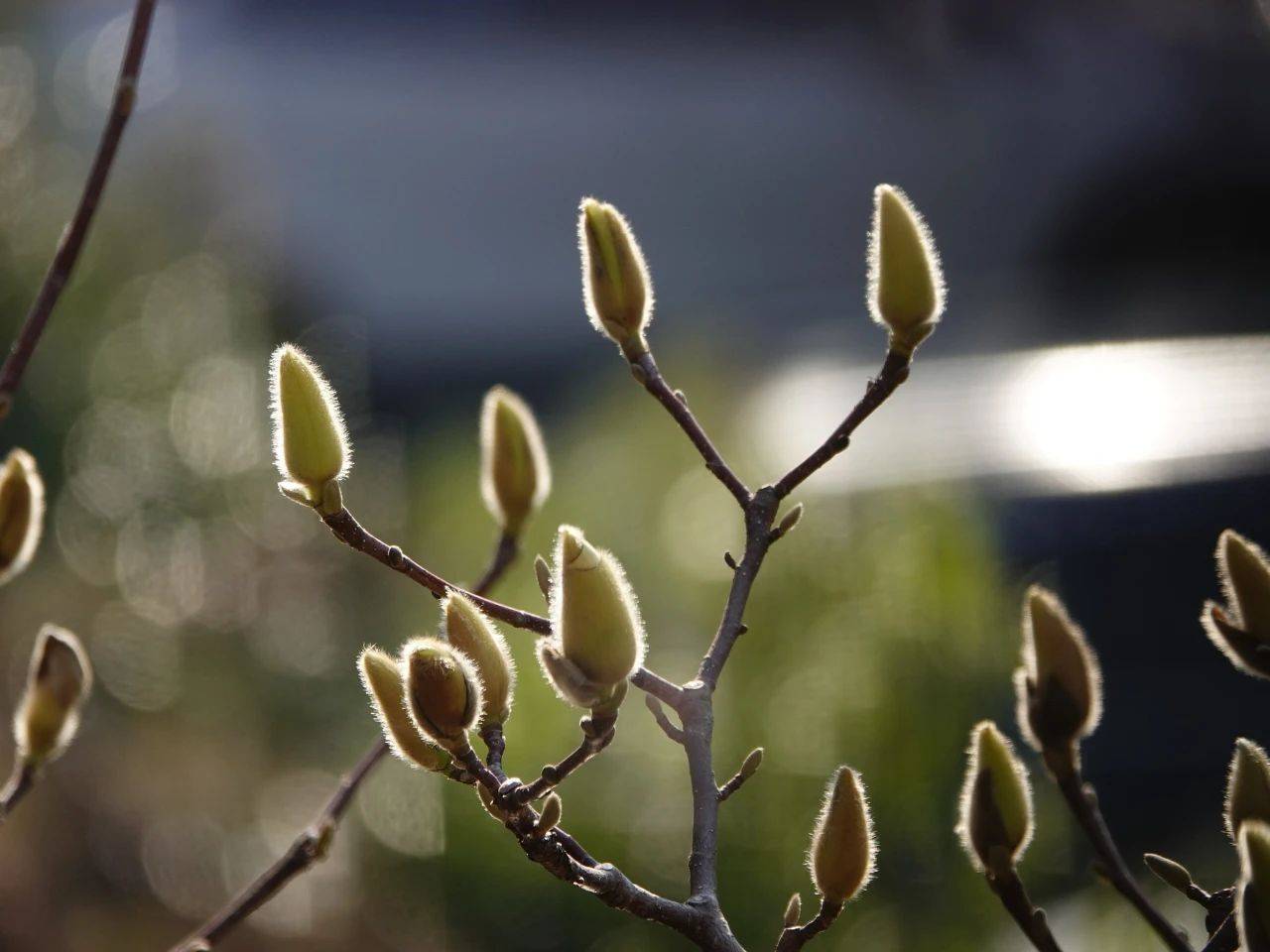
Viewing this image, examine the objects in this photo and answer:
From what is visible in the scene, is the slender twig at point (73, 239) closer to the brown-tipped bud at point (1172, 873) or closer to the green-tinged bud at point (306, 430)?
the green-tinged bud at point (306, 430)

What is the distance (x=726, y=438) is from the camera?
2.08 meters

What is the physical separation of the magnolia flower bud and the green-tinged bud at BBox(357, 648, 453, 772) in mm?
230

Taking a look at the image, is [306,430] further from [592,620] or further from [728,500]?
[728,500]

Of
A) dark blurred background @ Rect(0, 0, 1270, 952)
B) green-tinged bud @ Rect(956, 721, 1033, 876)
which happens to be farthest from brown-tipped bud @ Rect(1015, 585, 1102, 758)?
dark blurred background @ Rect(0, 0, 1270, 952)

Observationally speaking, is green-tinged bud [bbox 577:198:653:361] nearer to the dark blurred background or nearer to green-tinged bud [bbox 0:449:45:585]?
green-tinged bud [bbox 0:449:45:585]

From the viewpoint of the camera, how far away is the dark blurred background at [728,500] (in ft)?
5.21

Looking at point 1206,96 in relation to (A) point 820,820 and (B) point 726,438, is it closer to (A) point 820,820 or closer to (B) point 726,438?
(B) point 726,438

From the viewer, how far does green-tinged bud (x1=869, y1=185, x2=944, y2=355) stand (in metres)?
0.44

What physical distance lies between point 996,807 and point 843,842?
0.05 metres

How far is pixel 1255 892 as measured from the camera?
1.07 feet

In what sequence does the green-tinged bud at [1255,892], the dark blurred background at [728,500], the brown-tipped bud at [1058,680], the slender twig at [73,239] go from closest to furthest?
the green-tinged bud at [1255,892] < the brown-tipped bud at [1058,680] < the slender twig at [73,239] < the dark blurred background at [728,500]

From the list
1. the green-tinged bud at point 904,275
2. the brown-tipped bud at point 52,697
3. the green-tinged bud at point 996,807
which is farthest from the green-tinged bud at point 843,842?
the brown-tipped bud at point 52,697

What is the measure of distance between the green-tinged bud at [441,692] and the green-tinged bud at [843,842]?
11cm

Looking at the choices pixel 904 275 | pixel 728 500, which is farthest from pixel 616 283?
pixel 728 500
